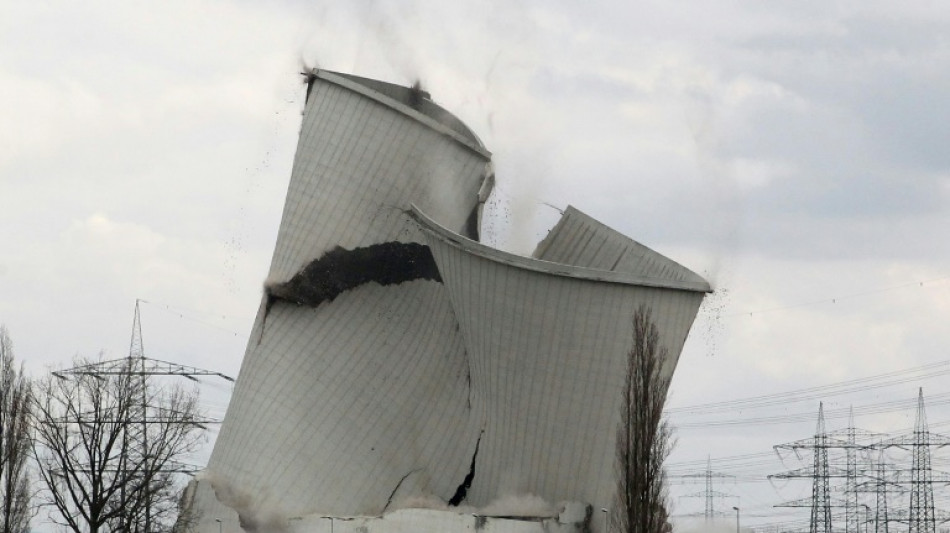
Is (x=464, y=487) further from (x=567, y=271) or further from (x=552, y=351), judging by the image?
(x=567, y=271)

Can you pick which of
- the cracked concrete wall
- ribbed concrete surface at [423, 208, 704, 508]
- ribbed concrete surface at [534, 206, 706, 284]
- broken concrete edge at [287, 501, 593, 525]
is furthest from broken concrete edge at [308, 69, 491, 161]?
broken concrete edge at [287, 501, 593, 525]

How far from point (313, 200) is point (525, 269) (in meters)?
9.61

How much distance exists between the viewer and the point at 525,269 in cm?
4078

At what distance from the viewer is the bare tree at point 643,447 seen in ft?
114

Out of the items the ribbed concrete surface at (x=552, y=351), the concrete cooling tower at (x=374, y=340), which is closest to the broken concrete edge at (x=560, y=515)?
the ribbed concrete surface at (x=552, y=351)

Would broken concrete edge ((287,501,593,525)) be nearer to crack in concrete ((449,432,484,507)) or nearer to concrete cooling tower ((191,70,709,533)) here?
concrete cooling tower ((191,70,709,533))

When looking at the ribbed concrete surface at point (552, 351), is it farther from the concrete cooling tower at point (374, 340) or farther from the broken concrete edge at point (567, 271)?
the concrete cooling tower at point (374, 340)

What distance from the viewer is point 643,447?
35.2m

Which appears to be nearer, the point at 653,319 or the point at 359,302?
the point at 653,319

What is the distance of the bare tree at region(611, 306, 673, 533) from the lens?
3478 cm

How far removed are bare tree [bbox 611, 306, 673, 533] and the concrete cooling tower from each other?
6.12m

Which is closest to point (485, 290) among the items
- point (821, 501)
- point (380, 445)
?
point (380, 445)

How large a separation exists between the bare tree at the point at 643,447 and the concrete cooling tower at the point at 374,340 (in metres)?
6.12

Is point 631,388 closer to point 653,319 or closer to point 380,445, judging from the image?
point 653,319
